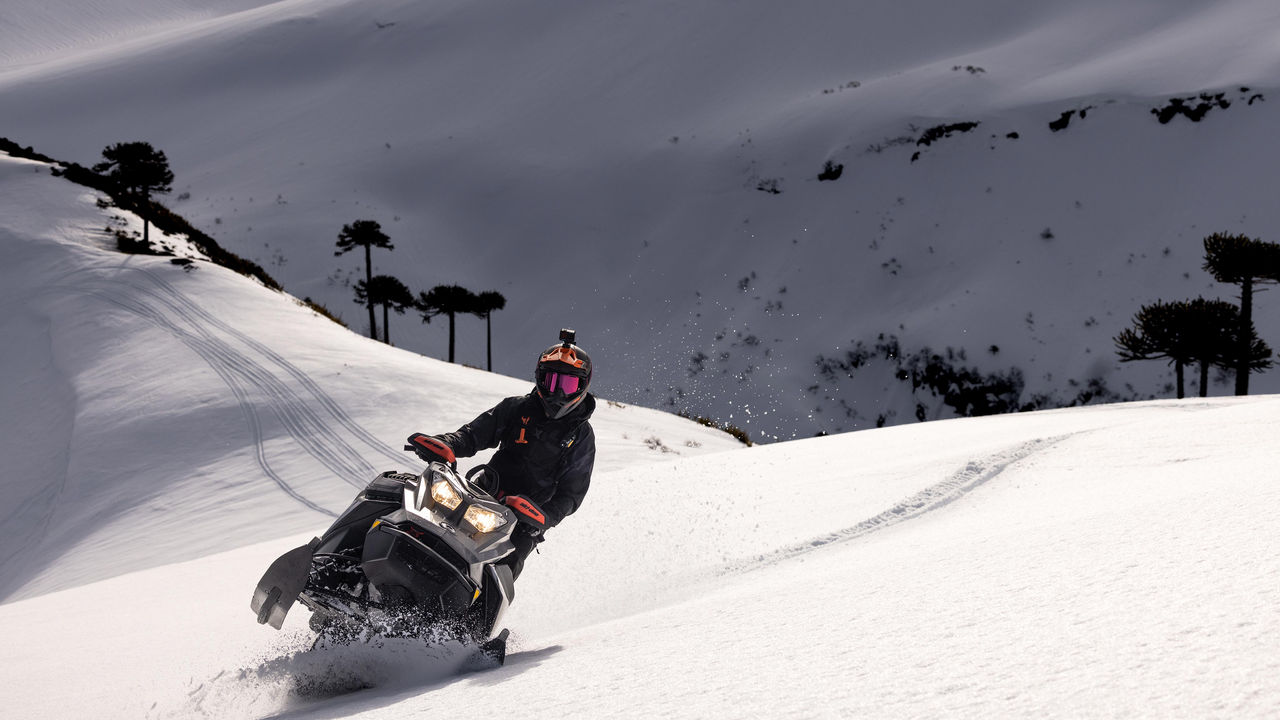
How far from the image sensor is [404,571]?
3881 mm

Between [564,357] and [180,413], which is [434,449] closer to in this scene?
[564,357]

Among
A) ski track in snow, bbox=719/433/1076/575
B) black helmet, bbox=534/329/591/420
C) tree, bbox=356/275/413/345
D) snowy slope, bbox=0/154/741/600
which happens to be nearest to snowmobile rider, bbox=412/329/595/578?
black helmet, bbox=534/329/591/420

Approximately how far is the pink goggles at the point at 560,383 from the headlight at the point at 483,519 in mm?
1088

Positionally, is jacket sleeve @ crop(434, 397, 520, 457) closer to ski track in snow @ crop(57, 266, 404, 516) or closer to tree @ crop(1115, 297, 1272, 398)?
ski track in snow @ crop(57, 266, 404, 516)

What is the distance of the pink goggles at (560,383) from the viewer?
5.32 meters

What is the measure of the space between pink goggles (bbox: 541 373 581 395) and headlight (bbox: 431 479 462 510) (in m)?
1.14

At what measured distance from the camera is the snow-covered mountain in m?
36.9

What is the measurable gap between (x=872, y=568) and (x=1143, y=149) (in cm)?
4567

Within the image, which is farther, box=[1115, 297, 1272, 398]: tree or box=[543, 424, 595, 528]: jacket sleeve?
box=[1115, 297, 1272, 398]: tree

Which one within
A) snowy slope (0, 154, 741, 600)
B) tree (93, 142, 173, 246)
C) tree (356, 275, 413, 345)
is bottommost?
snowy slope (0, 154, 741, 600)

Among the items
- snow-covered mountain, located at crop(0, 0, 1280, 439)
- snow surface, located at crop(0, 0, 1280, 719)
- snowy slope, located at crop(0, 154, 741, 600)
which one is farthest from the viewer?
snow-covered mountain, located at crop(0, 0, 1280, 439)

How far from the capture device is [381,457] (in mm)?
16609

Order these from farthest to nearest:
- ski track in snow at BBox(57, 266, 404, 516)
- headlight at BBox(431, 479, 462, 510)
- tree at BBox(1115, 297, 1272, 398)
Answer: tree at BBox(1115, 297, 1272, 398)
ski track in snow at BBox(57, 266, 404, 516)
headlight at BBox(431, 479, 462, 510)

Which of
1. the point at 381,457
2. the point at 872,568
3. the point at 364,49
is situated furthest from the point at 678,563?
the point at 364,49
